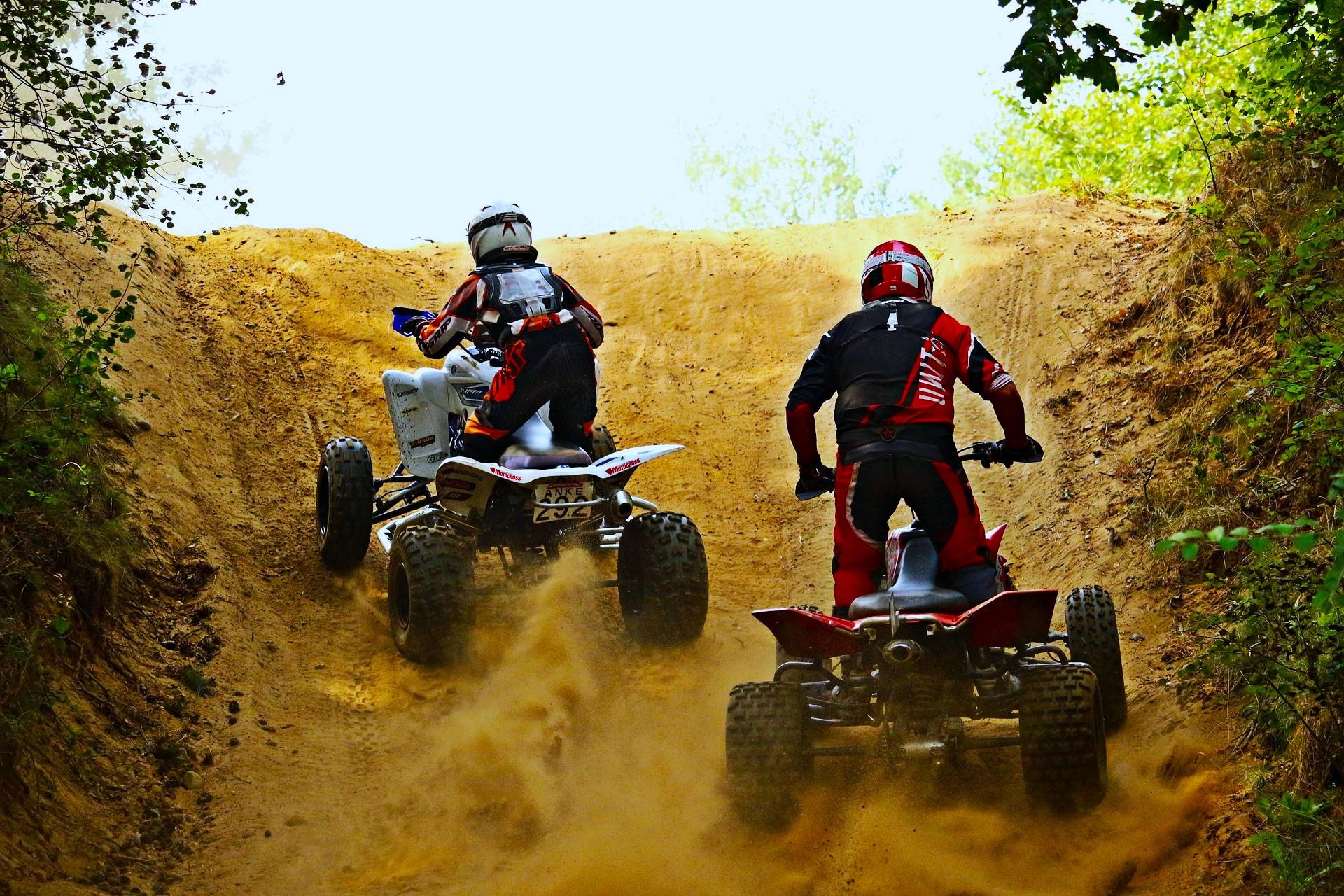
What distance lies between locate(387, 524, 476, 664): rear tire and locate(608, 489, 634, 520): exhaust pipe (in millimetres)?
834

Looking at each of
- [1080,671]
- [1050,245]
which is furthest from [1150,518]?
[1050,245]

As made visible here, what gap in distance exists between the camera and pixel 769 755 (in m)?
4.99

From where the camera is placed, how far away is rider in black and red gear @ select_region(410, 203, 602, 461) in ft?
23.4

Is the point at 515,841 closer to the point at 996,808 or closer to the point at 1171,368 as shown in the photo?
the point at 996,808

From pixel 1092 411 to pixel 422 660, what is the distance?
5594 millimetres

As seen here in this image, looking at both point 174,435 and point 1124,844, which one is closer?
point 1124,844

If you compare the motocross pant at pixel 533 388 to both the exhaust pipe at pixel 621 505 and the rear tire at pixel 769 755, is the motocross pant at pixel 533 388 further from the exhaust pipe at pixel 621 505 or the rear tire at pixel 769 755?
the rear tire at pixel 769 755

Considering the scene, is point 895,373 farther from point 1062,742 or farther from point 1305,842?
point 1305,842

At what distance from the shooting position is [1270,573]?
17.6 feet

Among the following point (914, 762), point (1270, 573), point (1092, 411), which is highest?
point (1092, 411)

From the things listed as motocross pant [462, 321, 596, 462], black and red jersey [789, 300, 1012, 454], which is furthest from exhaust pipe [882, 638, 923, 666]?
motocross pant [462, 321, 596, 462]

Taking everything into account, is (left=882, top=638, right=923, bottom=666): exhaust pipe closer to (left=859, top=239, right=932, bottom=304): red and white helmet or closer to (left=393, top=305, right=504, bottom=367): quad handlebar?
(left=859, top=239, right=932, bottom=304): red and white helmet

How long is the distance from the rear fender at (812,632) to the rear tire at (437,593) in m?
2.25

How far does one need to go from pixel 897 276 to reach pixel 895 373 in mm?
610
